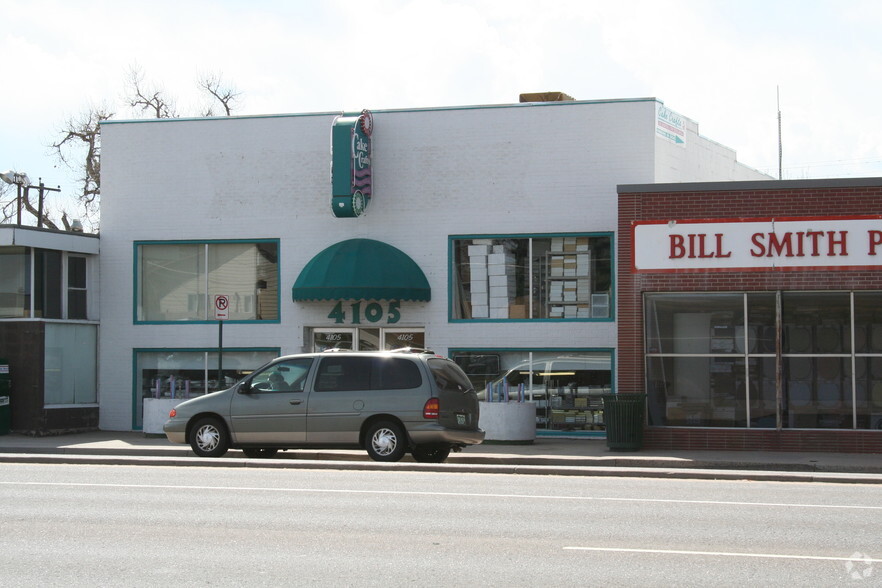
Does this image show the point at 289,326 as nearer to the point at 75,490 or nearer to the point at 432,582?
the point at 75,490

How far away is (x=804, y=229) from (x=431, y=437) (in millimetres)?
7338

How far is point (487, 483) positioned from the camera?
1372cm

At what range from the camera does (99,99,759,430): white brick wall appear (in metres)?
21.1

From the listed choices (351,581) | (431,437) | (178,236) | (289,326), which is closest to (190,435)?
(431,437)

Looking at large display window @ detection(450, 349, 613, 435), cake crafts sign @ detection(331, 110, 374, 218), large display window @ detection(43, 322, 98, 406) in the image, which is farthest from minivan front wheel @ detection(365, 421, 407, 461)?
large display window @ detection(43, 322, 98, 406)

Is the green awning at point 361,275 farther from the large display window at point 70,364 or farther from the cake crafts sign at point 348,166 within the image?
the large display window at point 70,364

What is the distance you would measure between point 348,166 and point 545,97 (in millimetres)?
4553

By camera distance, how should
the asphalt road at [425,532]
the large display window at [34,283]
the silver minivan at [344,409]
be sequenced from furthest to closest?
the large display window at [34,283], the silver minivan at [344,409], the asphalt road at [425,532]

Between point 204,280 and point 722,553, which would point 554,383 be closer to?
point 204,280

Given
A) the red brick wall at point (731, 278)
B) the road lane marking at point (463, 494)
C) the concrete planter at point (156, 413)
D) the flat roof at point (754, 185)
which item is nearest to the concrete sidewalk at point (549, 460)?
the red brick wall at point (731, 278)

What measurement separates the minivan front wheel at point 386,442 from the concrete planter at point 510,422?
158 inches

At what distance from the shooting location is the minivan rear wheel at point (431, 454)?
16.8m

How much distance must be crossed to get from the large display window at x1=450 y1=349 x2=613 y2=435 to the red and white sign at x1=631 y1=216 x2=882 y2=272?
2.91 metres

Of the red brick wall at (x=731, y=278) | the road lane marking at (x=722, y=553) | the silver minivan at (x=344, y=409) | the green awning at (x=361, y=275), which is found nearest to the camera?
the road lane marking at (x=722, y=553)
